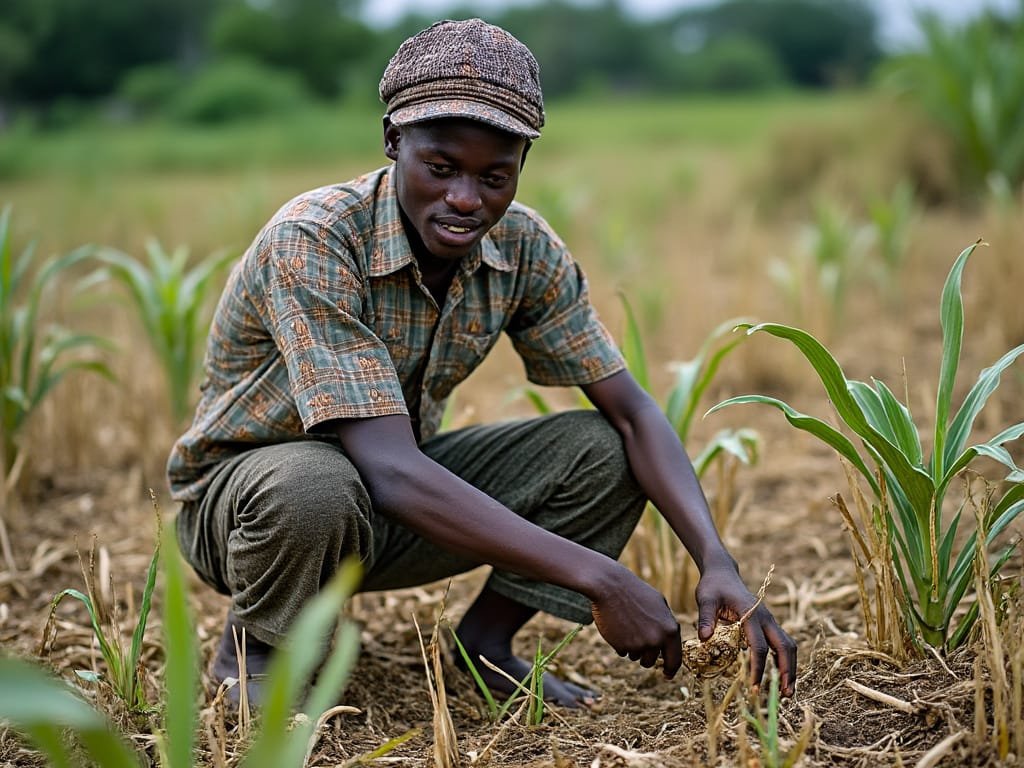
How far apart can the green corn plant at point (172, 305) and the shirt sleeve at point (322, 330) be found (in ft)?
4.07

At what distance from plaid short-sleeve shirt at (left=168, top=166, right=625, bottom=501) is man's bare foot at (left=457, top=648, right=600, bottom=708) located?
1.43ft

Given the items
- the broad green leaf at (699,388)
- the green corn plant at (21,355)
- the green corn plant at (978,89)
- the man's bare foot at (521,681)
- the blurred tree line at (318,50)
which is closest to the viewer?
the man's bare foot at (521,681)

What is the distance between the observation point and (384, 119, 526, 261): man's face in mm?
1564

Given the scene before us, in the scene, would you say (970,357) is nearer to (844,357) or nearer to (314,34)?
(844,357)

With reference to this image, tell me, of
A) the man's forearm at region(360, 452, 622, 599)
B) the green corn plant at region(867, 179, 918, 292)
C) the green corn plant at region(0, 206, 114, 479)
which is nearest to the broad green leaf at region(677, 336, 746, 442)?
the man's forearm at region(360, 452, 622, 599)

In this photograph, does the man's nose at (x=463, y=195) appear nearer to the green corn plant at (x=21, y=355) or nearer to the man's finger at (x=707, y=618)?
the man's finger at (x=707, y=618)

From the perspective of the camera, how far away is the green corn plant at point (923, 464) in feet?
4.93

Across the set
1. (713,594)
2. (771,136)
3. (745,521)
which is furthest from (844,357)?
(771,136)

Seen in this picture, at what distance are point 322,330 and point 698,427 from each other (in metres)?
2.00

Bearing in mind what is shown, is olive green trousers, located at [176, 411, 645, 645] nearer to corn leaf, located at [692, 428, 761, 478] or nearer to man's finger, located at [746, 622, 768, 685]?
corn leaf, located at [692, 428, 761, 478]

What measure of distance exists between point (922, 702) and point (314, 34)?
34.4 meters

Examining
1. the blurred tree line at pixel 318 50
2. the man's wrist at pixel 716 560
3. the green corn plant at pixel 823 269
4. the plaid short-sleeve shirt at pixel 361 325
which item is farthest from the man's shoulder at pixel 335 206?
the blurred tree line at pixel 318 50

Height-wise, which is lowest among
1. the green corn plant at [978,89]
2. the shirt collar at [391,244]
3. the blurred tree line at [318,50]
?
the shirt collar at [391,244]

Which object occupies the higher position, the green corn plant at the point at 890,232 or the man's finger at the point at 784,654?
the green corn plant at the point at 890,232
